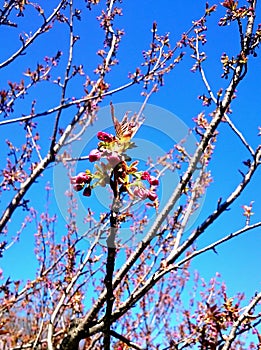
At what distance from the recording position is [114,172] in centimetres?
132

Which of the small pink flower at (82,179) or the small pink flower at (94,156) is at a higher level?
the small pink flower at (94,156)

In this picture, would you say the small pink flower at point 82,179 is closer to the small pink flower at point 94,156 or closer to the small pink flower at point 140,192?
the small pink flower at point 94,156

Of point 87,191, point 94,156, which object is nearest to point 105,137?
point 94,156

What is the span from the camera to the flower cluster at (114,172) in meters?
1.32

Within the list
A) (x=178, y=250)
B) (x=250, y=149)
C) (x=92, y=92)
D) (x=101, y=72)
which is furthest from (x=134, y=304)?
(x=101, y=72)

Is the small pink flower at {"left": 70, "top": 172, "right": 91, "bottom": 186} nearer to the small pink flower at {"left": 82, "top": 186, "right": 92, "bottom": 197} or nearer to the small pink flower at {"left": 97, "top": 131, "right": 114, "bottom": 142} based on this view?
the small pink flower at {"left": 82, "top": 186, "right": 92, "bottom": 197}

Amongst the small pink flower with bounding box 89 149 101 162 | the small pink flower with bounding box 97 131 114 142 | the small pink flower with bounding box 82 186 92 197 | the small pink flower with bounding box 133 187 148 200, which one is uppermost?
the small pink flower with bounding box 97 131 114 142

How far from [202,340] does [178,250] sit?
56 centimetres

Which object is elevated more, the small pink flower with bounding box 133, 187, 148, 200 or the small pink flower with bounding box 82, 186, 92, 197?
the small pink flower with bounding box 133, 187, 148, 200

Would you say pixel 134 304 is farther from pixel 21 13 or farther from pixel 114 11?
pixel 114 11

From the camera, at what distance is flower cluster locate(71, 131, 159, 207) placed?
1316 mm

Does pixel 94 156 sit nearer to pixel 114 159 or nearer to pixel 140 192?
pixel 114 159

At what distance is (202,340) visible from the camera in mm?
2336

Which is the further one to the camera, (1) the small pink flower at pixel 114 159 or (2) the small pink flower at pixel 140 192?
(2) the small pink flower at pixel 140 192
